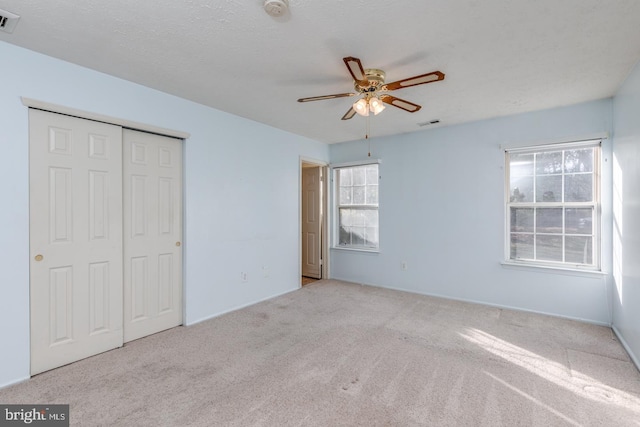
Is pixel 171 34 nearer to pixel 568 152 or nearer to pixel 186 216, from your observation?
pixel 186 216

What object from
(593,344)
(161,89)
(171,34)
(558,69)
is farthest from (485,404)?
(161,89)

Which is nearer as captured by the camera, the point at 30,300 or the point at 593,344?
the point at 30,300

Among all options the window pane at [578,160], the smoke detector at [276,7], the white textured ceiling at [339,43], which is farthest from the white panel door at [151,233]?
the window pane at [578,160]

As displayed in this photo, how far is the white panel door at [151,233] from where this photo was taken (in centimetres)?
287

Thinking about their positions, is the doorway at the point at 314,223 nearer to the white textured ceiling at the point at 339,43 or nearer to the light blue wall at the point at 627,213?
the white textured ceiling at the point at 339,43

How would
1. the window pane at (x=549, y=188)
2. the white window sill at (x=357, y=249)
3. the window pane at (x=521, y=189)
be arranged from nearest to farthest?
the window pane at (x=549, y=188) → the window pane at (x=521, y=189) → the white window sill at (x=357, y=249)

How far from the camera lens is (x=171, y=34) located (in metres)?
2.03

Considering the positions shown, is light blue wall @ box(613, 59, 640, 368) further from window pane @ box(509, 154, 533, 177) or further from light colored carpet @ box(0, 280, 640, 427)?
window pane @ box(509, 154, 533, 177)

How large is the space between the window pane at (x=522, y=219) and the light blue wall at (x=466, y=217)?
17 cm

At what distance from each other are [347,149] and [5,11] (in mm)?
4141

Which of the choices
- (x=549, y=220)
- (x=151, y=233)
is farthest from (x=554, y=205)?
(x=151, y=233)

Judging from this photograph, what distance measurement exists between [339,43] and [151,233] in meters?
2.50

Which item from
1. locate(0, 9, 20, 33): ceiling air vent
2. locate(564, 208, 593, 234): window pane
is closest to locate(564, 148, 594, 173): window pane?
locate(564, 208, 593, 234): window pane

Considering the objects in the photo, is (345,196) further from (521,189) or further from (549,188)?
(549,188)
